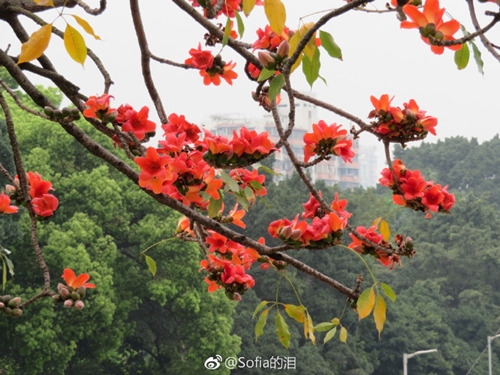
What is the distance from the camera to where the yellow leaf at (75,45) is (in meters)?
1.03

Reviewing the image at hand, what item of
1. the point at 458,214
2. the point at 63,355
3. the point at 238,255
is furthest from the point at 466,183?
the point at 238,255

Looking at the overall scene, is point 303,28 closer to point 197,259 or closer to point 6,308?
point 6,308

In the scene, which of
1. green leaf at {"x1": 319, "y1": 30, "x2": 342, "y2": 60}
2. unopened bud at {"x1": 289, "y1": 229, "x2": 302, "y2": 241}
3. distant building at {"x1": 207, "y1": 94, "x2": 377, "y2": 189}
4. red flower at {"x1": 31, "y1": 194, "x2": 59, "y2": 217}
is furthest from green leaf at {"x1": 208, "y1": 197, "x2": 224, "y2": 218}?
distant building at {"x1": 207, "y1": 94, "x2": 377, "y2": 189}

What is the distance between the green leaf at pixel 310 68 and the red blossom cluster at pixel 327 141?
34 centimetres

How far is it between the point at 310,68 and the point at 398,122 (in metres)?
0.35

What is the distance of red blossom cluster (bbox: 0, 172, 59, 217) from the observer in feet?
6.15

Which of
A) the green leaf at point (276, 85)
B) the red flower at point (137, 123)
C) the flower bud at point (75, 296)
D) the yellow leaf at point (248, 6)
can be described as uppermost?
the yellow leaf at point (248, 6)

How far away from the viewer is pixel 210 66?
207 cm

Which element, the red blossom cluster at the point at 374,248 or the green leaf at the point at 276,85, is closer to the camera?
the green leaf at the point at 276,85

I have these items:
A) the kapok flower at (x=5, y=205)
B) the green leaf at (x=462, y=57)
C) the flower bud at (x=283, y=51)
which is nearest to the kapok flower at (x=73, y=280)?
the kapok flower at (x=5, y=205)

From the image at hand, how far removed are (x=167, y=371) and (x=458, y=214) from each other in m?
13.4

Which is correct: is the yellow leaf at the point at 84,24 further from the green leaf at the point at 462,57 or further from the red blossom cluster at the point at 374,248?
the red blossom cluster at the point at 374,248

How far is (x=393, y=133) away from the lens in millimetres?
1577

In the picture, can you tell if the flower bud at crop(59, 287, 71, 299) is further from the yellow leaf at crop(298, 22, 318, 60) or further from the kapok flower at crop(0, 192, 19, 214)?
the yellow leaf at crop(298, 22, 318, 60)
